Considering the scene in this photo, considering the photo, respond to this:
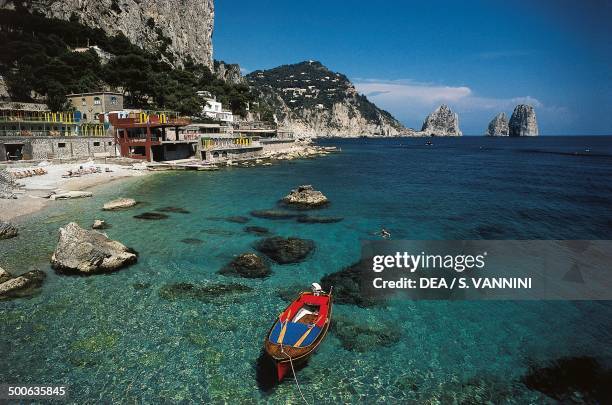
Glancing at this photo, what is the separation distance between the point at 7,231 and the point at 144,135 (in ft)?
146

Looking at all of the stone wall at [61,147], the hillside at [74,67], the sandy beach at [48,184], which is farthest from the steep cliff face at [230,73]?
the sandy beach at [48,184]

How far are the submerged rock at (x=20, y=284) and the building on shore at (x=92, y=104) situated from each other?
61.6 meters

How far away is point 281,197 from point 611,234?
102 feet

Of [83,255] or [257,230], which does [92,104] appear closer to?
[257,230]

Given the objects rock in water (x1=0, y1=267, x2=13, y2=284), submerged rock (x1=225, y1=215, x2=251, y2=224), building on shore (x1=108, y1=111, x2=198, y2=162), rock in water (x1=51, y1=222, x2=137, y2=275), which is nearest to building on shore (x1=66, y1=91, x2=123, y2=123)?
building on shore (x1=108, y1=111, x2=198, y2=162)

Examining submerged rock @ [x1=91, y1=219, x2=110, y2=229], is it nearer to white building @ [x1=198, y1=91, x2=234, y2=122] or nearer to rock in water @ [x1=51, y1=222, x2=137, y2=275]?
rock in water @ [x1=51, y1=222, x2=137, y2=275]

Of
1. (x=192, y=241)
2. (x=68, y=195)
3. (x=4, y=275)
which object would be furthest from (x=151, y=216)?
(x=4, y=275)

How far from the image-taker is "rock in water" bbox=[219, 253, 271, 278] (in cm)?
2045

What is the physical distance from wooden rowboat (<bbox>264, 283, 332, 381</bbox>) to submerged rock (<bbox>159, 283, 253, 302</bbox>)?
14.2 ft

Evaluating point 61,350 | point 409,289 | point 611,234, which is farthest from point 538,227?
point 61,350

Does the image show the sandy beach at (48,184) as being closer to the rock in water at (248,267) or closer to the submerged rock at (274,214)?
the submerged rock at (274,214)

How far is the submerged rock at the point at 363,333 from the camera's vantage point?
1416 cm

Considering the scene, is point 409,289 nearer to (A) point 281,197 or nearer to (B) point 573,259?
(B) point 573,259

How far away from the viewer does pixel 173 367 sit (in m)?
12.6
